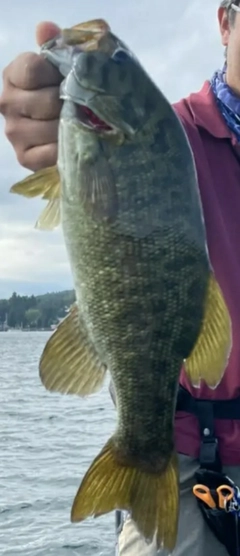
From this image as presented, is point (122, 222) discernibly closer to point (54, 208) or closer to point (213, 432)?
point (54, 208)

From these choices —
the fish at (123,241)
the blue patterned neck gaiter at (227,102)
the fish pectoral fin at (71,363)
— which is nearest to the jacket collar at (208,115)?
the blue patterned neck gaiter at (227,102)

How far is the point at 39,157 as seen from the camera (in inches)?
110

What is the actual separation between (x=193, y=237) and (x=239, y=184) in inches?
42.3

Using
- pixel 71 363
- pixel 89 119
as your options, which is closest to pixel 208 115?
pixel 89 119

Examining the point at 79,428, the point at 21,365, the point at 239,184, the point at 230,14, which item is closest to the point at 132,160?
the point at 239,184

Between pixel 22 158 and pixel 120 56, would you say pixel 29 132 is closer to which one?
pixel 22 158

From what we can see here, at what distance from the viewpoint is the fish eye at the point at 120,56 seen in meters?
2.48

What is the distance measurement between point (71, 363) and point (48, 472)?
12.5 metres

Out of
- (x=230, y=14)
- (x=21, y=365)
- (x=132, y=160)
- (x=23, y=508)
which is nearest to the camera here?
(x=132, y=160)

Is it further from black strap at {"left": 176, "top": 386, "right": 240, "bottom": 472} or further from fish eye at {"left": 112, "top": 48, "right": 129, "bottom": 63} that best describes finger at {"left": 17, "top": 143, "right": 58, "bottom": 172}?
black strap at {"left": 176, "top": 386, "right": 240, "bottom": 472}

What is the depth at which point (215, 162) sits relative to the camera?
142 inches

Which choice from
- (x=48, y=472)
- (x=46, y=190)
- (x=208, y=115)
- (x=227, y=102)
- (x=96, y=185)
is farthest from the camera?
(x=48, y=472)

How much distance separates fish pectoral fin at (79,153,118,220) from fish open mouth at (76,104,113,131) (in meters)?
0.08

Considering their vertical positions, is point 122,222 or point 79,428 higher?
point 122,222
